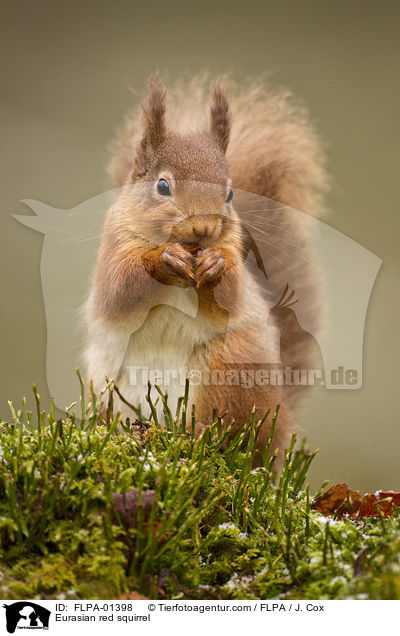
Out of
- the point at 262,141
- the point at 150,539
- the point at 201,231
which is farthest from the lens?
the point at 262,141

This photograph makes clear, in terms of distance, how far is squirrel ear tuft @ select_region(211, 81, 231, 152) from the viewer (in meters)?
1.09

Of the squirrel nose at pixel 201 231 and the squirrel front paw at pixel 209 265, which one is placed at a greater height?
the squirrel nose at pixel 201 231

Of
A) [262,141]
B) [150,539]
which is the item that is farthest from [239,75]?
[150,539]

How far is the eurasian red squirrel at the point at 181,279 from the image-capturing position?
1024 mm

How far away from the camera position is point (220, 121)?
109 cm

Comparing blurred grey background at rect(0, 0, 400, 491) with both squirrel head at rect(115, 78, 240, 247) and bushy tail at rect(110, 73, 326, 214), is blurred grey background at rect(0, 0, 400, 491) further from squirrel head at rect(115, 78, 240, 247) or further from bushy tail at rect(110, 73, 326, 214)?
squirrel head at rect(115, 78, 240, 247)

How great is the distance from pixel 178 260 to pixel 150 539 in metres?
0.57

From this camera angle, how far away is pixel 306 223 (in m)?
1.22

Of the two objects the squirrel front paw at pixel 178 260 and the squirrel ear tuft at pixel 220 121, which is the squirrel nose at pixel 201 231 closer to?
the squirrel front paw at pixel 178 260
